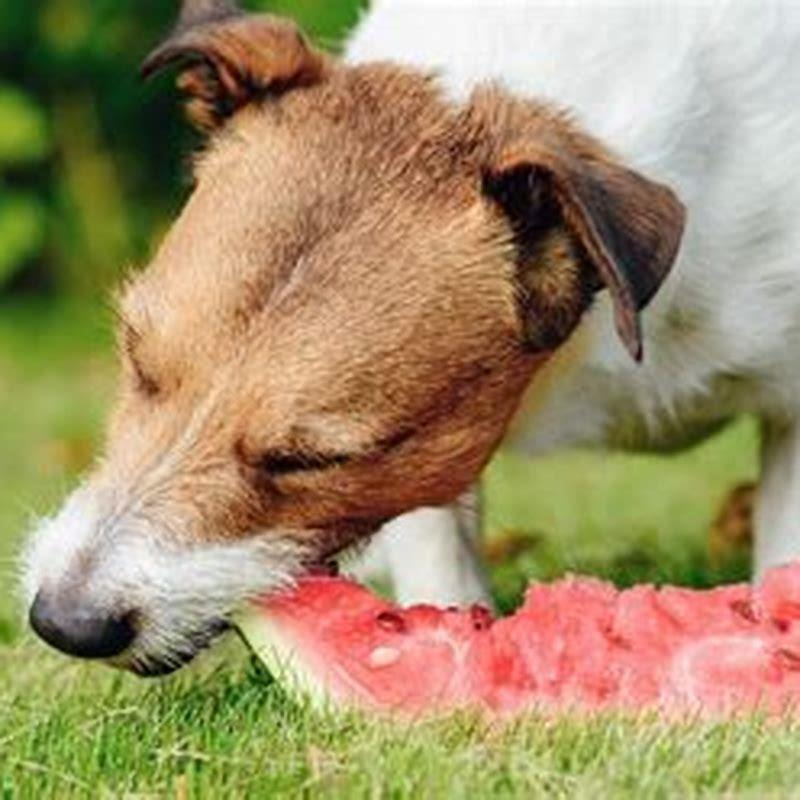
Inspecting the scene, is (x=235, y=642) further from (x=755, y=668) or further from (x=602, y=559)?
(x=602, y=559)

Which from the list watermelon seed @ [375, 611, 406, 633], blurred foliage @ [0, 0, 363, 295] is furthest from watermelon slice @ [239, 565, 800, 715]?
blurred foliage @ [0, 0, 363, 295]

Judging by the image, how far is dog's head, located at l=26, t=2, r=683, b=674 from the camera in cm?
470

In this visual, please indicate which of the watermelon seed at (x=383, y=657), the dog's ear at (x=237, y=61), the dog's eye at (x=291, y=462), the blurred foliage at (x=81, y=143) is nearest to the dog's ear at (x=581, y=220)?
the dog's ear at (x=237, y=61)

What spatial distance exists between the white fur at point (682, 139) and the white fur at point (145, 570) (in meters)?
0.86

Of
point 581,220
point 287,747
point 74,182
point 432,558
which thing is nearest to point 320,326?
point 581,220

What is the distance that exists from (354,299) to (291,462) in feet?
1.14

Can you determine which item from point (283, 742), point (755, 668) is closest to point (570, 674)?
point (755, 668)

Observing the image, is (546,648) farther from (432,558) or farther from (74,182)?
(74,182)

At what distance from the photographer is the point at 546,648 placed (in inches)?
191

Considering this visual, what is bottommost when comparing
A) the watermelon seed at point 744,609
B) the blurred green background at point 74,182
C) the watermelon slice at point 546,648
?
the blurred green background at point 74,182

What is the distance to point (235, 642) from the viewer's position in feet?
18.2

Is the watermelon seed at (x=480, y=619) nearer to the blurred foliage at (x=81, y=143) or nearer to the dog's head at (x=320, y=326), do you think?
the dog's head at (x=320, y=326)

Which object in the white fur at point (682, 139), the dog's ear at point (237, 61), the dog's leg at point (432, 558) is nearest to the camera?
the dog's ear at point (237, 61)

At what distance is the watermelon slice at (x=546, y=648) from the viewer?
4691 mm
